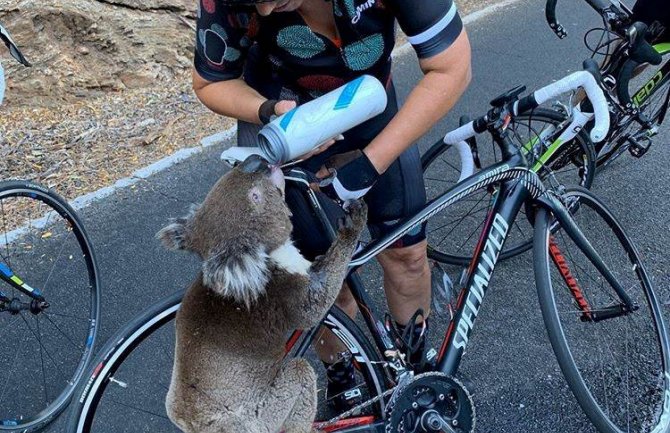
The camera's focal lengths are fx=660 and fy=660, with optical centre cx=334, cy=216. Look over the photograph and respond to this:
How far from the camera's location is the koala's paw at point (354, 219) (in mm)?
2180

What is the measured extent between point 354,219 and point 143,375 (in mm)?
1730

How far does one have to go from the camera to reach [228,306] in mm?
2088

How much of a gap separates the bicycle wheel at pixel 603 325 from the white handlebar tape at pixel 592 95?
0.43 metres

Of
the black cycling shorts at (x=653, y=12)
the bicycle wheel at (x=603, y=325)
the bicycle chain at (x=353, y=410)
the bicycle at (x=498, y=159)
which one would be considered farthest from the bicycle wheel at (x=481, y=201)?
the bicycle chain at (x=353, y=410)

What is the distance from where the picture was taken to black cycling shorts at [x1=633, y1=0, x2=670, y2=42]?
4133mm

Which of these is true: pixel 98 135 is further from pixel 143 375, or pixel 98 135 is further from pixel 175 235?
pixel 175 235

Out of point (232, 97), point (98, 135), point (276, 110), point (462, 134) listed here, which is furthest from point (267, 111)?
point (98, 135)

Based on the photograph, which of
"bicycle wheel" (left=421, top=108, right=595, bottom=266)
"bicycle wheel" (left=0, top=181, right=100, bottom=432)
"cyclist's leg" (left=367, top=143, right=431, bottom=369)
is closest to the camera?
"cyclist's leg" (left=367, top=143, right=431, bottom=369)

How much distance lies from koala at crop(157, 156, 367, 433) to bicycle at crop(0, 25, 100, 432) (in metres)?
1.33

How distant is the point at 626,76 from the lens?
3805mm

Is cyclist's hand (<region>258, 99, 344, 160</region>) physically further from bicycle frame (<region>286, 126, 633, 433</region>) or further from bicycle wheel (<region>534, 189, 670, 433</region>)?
bicycle wheel (<region>534, 189, 670, 433</region>)

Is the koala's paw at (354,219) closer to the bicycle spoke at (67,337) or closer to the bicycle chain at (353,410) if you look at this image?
the bicycle chain at (353,410)

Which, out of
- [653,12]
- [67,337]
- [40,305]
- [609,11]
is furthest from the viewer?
[653,12]

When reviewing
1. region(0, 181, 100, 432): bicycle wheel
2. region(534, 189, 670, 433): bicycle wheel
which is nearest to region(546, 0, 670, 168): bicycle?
region(534, 189, 670, 433): bicycle wheel
